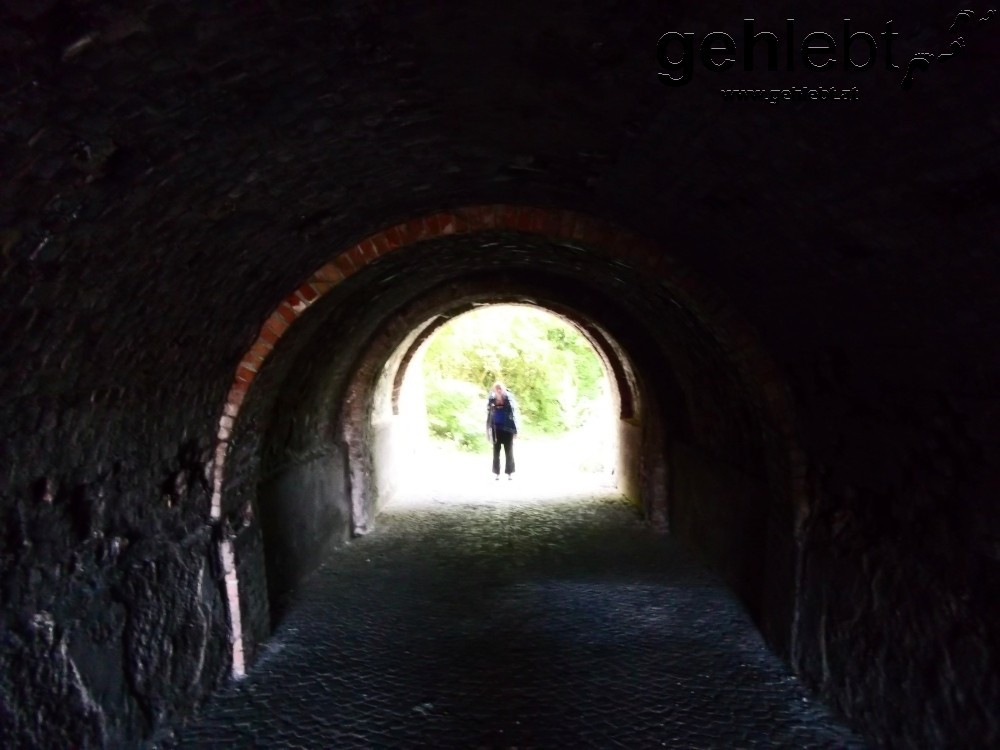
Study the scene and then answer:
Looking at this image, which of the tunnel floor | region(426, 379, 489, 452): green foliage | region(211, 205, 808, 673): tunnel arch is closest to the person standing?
the tunnel floor

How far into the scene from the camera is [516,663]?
5.68m

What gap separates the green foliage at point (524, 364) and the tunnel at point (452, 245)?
17.1 meters

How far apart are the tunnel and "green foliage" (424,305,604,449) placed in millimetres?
17128

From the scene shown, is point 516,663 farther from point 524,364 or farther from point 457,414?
point 524,364

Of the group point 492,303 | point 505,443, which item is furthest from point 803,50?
point 505,443

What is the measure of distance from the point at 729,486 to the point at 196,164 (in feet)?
19.2

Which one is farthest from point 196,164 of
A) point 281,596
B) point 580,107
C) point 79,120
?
point 281,596

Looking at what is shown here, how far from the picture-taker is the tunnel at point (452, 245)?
242 centimetres

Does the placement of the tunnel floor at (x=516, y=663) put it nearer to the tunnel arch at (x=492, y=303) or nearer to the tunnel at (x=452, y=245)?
the tunnel at (x=452, y=245)

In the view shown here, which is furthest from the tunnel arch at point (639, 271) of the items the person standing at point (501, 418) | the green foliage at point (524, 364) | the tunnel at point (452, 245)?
the green foliage at point (524, 364)

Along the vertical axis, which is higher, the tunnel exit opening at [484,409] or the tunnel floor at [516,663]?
the tunnel exit opening at [484,409]

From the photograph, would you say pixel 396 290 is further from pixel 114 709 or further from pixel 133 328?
pixel 114 709

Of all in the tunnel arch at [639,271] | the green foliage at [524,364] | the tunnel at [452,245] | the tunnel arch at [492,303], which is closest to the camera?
the tunnel at [452,245]

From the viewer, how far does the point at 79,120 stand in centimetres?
236
